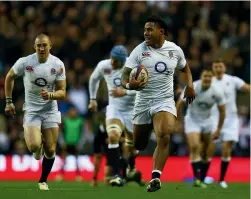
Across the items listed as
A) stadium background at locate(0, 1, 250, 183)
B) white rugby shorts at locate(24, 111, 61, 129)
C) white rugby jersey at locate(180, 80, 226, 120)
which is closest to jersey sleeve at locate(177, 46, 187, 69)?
white rugby shorts at locate(24, 111, 61, 129)

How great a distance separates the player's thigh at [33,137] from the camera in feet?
49.6

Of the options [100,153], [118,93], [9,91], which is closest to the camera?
[9,91]

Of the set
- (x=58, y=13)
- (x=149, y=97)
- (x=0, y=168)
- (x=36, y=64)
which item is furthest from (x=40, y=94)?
(x=58, y=13)

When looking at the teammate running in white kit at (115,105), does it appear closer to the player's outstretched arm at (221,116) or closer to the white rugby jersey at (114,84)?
the white rugby jersey at (114,84)

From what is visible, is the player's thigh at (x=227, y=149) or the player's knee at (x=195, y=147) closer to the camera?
the player's knee at (x=195, y=147)

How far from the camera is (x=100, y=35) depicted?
27.7 meters

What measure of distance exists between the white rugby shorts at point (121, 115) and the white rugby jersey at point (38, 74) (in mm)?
2679

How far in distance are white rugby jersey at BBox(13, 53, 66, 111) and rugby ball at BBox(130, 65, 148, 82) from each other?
2.05 m

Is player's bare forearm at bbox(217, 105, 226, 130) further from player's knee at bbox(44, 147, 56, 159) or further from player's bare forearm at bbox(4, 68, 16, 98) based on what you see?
player's bare forearm at bbox(4, 68, 16, 98)

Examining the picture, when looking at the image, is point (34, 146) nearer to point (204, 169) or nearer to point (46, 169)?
point (46, 169)

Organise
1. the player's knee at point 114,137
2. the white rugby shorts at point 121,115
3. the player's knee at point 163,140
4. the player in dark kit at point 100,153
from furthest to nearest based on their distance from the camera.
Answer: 1. the player in dark kit at point 100,153
2. the white rugby shorts at point 121,115
3. the player's knee at point 114,137
4. the player's knee at point 163,140

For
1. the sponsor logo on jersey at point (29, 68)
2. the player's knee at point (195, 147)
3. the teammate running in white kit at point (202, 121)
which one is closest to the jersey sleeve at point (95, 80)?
the teammate running in white kit at point (202, 121)

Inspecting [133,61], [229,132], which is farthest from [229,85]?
[133,61]

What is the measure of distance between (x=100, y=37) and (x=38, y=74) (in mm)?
12335
